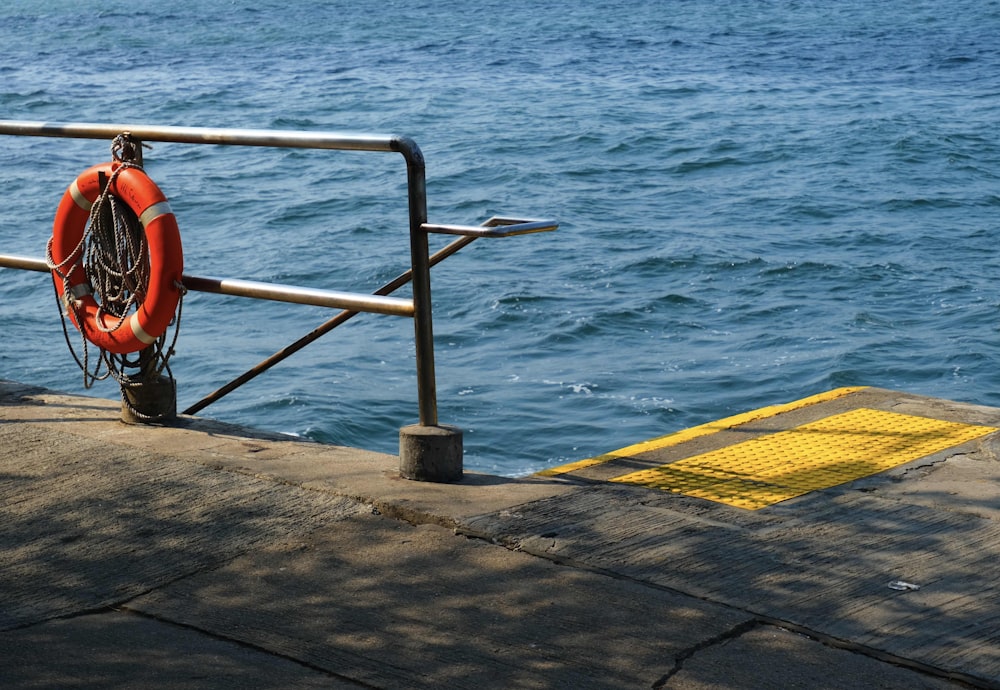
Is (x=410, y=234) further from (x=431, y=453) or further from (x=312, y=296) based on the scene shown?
(x=431, y=453)

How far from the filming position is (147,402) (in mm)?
4570

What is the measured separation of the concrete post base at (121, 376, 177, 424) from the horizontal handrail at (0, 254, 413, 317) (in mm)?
448

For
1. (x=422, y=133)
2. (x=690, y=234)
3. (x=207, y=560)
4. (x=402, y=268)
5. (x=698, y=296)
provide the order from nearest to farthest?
(x=207, y=560) → (x=698, y=296) → (x=402, y=268) → (x=690, y=234) → (x=422, y=133)

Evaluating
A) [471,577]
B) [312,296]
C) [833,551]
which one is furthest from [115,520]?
[833,551]

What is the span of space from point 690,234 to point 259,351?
544cm

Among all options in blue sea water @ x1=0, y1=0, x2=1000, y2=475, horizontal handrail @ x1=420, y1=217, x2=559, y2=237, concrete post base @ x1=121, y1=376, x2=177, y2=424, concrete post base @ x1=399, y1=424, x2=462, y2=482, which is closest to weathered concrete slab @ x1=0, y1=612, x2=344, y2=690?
concrete post base @ x1=399, y1=424, x2=462, y2=482

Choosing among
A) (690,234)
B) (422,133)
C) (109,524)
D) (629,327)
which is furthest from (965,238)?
(109,524)

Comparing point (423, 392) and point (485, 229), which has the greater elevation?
point (485, 229)

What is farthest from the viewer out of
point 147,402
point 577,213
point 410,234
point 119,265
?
point 577,213

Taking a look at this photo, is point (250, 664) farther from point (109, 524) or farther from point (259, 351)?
point (259, 351)

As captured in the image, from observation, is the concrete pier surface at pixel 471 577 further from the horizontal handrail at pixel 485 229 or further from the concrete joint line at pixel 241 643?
the horizontal handrail at pixel 485 229

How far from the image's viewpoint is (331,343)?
11.3m

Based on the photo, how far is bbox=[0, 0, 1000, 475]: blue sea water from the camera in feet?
33.4

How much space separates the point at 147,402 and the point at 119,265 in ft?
1.60
